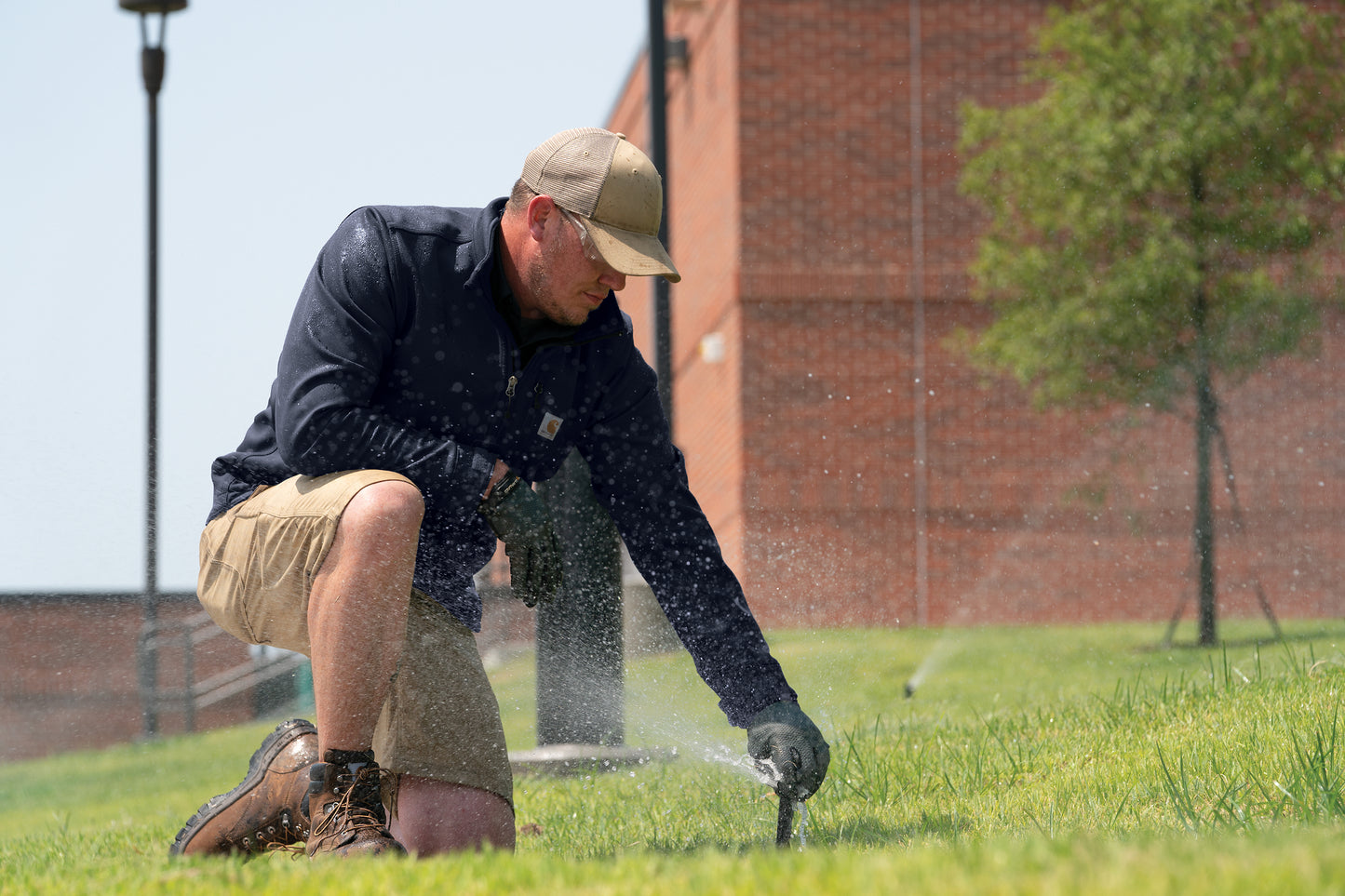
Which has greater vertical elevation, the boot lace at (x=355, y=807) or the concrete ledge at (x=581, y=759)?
the boot lace at (x=355, y=807)

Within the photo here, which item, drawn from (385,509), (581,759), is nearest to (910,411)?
(581,759)

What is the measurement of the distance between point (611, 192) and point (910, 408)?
1225 centimetres

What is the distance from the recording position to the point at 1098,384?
462 inches

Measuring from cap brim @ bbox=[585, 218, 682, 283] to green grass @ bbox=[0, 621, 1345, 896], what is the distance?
1304 millimetres

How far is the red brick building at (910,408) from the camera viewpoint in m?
15.0

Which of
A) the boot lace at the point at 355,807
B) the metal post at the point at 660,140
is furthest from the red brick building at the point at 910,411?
the boot lace at the point at 355,807

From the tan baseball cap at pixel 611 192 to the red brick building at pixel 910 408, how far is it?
455 inches

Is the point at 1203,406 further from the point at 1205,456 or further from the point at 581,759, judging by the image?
the point at 581,759

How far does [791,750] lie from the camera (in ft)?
10.8

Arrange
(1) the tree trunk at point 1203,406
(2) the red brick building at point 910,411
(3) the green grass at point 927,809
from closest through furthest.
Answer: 1. (3) the green grass at point 927,809
2. (1) the tree trunk at point 1203,406
3. (2) the red brick building at point 910,411

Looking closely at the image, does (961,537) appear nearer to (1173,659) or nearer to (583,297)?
(1173,659)

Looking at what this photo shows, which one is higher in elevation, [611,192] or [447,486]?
[611,192]

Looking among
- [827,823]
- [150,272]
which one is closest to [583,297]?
[827,823]

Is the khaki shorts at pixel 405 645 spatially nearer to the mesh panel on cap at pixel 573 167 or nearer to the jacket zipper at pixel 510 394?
the jacket zipper at pixel 510 394
